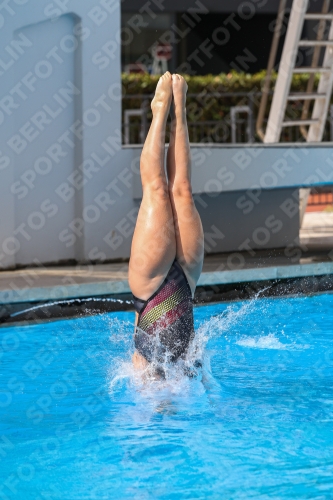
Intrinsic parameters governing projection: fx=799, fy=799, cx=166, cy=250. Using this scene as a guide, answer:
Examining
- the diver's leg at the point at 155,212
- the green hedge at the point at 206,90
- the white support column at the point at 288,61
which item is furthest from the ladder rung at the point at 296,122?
the diver's leg at the point at 155,212

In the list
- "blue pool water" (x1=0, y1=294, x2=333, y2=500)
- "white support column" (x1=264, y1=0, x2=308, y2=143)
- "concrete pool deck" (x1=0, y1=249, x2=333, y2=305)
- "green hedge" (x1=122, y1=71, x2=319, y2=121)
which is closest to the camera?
"blue pool water" (x1=0, y1=294, x2=333, y2=500)

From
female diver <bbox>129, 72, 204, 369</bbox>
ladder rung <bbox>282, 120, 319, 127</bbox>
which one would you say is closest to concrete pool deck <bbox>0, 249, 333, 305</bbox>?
ladder rung <bbox>282, 120, 319, 127</bbox>

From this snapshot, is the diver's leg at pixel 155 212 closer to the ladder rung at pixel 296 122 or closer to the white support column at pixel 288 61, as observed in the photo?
the white support column at pixel 288 61

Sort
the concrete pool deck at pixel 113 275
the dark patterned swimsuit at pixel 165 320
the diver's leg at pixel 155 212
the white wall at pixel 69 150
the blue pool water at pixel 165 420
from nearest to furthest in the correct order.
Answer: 1. the blue pool water at pixel 165 420
2. the diver's leg at pixel 155 212
3. the dark patterned swimsuit at pixel 165 320
4. the concrete pool deck at pixel 113 275
5. the white wall at pixel 69 150

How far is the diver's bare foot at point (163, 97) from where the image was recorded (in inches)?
165

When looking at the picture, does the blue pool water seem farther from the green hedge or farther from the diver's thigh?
the green hedge

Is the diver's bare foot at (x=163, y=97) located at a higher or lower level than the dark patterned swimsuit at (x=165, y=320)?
higher

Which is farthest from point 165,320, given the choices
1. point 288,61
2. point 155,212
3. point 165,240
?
point 288,61

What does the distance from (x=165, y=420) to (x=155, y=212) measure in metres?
1.09

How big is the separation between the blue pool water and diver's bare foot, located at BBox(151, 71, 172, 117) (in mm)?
1332

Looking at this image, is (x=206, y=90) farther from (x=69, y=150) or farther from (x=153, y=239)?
(x=153, y=239)

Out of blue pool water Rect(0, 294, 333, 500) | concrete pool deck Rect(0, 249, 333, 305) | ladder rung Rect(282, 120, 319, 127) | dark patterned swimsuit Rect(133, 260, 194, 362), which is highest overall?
dark patterned swimsuit Rect(133, 260, 194, 362)

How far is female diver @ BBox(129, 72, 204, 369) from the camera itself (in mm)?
4172

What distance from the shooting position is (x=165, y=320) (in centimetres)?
429
